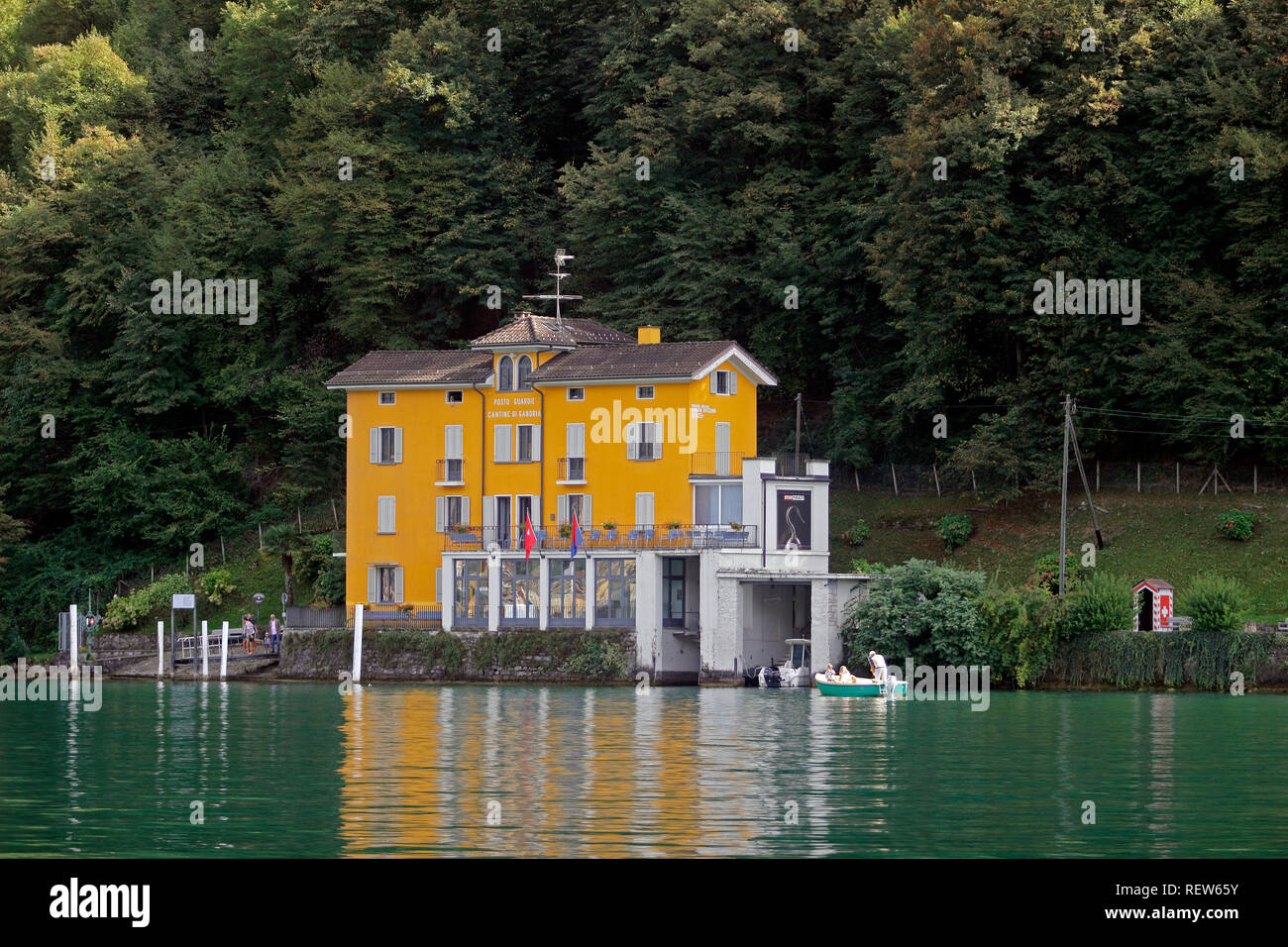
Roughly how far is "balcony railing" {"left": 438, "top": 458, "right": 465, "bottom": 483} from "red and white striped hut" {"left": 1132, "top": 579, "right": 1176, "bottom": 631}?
2421cm

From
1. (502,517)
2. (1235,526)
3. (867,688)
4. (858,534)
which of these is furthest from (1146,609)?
(502,517)

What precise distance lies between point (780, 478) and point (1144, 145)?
17.3m

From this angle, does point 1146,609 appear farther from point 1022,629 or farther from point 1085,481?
point 1085,481

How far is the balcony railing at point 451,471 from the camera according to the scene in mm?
70125

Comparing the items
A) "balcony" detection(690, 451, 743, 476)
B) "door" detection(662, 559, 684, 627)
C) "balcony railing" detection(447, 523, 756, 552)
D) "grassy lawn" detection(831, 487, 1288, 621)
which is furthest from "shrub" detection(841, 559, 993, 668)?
"balcony" detection(690, 451, 743, 476)

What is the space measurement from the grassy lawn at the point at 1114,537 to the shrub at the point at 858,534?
22cm

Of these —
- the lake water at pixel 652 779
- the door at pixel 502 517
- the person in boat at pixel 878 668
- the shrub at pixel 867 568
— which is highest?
the door at pixel 502 517

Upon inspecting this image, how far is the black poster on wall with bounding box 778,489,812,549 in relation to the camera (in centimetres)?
6438

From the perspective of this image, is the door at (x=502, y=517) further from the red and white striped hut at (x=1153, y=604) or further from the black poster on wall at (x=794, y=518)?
the red and white striped hut at (x=1153, y=604)

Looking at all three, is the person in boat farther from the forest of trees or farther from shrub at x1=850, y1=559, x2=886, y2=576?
the forest of trees

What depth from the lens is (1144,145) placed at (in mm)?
67125

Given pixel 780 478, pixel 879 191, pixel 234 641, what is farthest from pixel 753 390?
pixel 234 641

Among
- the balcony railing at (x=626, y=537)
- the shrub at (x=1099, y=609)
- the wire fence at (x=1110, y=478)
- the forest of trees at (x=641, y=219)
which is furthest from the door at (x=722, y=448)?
the shrub at (x=1099, y=609)

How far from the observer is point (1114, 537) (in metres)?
65.6
